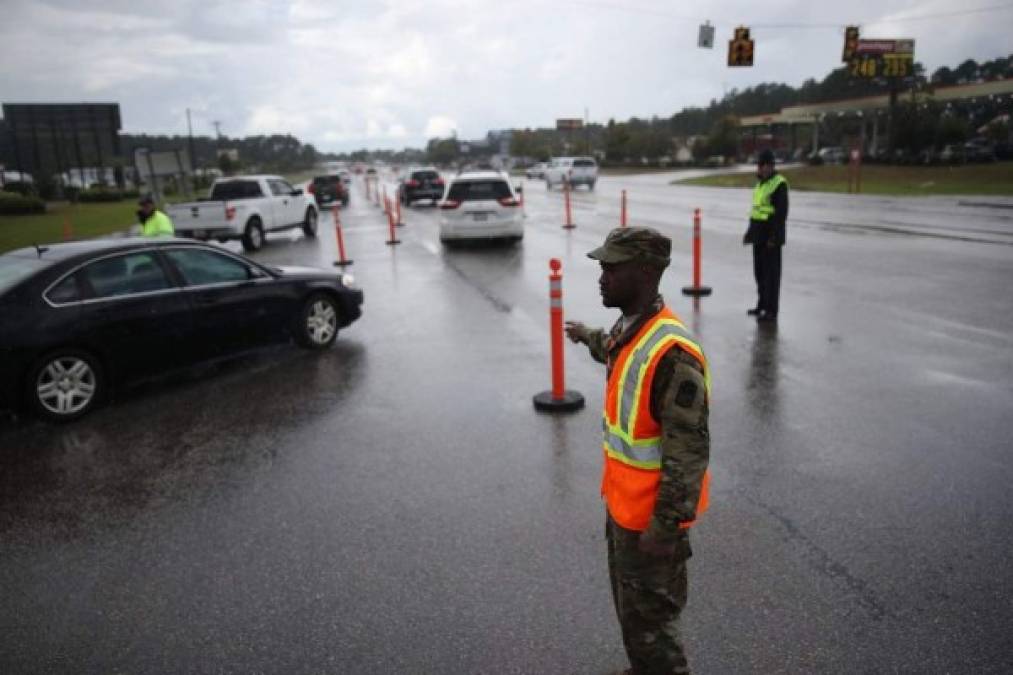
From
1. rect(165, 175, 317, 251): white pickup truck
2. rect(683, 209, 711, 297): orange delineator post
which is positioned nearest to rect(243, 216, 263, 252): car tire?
rect(165, 175, 317, 251): white pickup truck

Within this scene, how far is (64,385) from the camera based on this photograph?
21.3 ft

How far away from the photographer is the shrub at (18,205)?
114ft

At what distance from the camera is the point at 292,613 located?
360cm

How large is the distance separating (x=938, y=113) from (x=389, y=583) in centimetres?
6430

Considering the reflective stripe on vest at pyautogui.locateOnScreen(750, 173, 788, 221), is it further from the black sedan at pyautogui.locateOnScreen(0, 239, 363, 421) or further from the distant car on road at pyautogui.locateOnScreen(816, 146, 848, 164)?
the distant car on road at pyautogui.locateOnScreen(816, 146, 848, 164)

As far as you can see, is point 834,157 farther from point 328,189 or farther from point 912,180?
point 328,189

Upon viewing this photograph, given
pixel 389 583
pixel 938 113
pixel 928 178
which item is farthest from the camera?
pixel 938 113

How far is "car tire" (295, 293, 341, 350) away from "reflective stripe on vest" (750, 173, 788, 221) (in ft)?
17.0

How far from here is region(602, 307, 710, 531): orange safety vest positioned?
7.94 feet

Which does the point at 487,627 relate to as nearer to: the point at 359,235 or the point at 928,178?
the point at 359,235

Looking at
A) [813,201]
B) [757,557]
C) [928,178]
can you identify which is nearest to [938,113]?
[928,178]

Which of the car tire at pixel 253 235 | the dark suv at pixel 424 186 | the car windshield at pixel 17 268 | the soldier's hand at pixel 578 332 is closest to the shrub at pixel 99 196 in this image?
the dark suv at pixel 424 186

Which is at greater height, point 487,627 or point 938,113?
point 938,113

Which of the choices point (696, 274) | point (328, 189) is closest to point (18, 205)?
point (328, 189)
